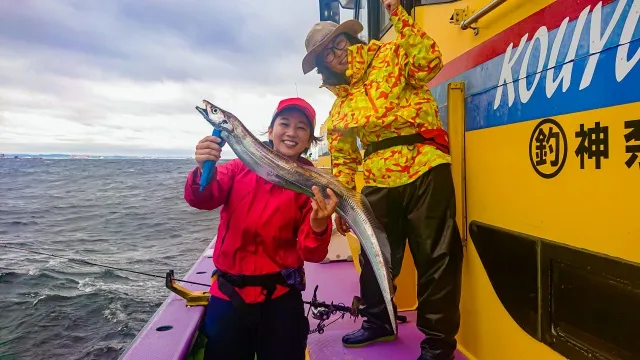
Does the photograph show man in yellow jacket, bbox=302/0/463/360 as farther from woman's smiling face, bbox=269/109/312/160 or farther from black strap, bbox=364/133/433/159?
woman's smiling face, bbox=269/109/312/160

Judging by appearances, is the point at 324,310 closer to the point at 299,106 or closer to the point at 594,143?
the point at 299,106

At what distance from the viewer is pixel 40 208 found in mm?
21031

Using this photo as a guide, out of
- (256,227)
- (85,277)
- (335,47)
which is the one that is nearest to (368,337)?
(256,227)

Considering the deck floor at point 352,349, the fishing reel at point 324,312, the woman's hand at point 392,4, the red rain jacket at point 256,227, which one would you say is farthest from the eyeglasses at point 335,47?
the deck floor at point 352,349

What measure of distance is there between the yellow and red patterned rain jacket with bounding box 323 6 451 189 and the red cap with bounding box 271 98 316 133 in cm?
32

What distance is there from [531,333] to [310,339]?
1.64m

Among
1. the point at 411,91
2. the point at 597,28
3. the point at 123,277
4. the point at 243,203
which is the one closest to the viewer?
the point at 597,28

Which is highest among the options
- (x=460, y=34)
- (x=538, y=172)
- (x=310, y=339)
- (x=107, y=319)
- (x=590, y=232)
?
(x=460, y=34)

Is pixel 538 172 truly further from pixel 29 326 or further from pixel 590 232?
pixel 29 326

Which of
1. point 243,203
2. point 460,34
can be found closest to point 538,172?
point 460,34

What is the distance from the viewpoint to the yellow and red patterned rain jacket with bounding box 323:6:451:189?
2375 millimetres

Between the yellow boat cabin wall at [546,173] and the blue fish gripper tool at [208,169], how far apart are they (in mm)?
1500

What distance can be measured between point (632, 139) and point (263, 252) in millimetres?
1765

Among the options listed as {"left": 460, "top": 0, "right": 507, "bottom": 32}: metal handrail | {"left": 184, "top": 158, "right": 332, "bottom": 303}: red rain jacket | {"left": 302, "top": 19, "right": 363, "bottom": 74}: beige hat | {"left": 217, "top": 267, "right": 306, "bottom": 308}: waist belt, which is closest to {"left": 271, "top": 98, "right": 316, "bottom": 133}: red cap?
{"left": 184, "top": 158, "right": 332, "bottom": 303}: red rain jacket
